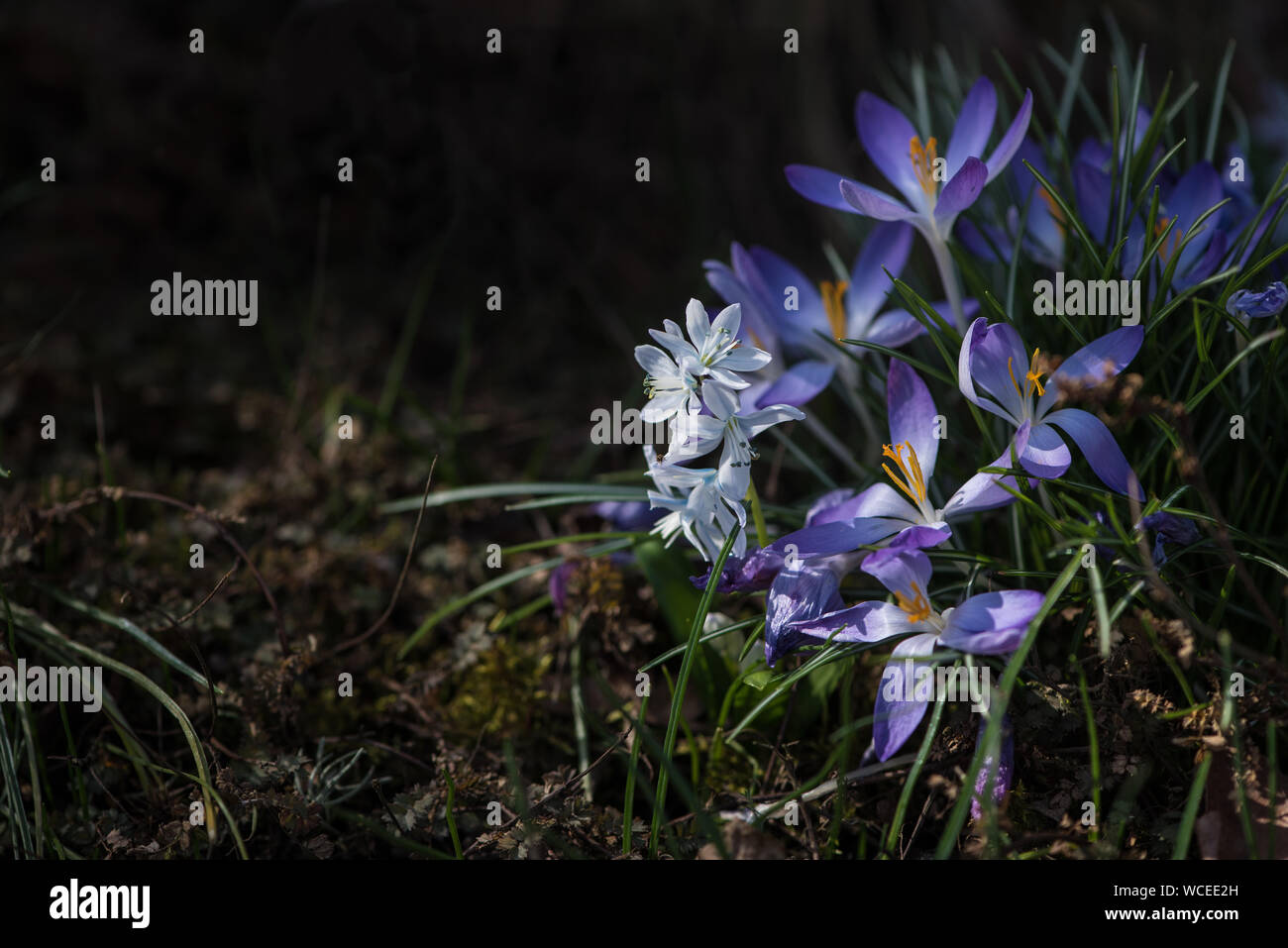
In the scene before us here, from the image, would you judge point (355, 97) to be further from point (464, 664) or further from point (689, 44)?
point (464, 664)

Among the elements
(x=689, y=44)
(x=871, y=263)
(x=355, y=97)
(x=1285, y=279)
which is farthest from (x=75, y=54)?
(x=1285, y=279)

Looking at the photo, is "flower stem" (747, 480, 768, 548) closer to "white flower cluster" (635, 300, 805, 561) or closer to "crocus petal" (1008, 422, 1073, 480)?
"white flower cluster" (635, 300, 805, 561)

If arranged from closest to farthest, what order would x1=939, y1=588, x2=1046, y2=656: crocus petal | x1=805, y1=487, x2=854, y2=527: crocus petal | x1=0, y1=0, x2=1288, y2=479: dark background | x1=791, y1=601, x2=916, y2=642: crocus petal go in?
x1=939, y1=588, x2=1046, y2=656: crocus petal → x1=791, y1=601, x2=916, y2=642: crocus petal → x1=805, y1=487, x2=854, y2=527: crocus petal → x1=0, y1=0, x2=1288, y2=479: dark background

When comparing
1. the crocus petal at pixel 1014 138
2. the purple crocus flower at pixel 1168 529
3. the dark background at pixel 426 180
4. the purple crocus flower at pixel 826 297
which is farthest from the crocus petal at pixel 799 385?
the dark background at pixel 426 180

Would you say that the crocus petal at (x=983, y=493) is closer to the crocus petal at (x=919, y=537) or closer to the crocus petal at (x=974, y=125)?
the crocus petal at (x=919, y=537)

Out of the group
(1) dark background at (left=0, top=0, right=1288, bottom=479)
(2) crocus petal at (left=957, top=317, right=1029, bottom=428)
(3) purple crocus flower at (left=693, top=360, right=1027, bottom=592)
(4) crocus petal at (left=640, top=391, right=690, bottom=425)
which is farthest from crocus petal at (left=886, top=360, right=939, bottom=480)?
(1) dark background at (left=0, top=0, right=1288, bottom=479)
